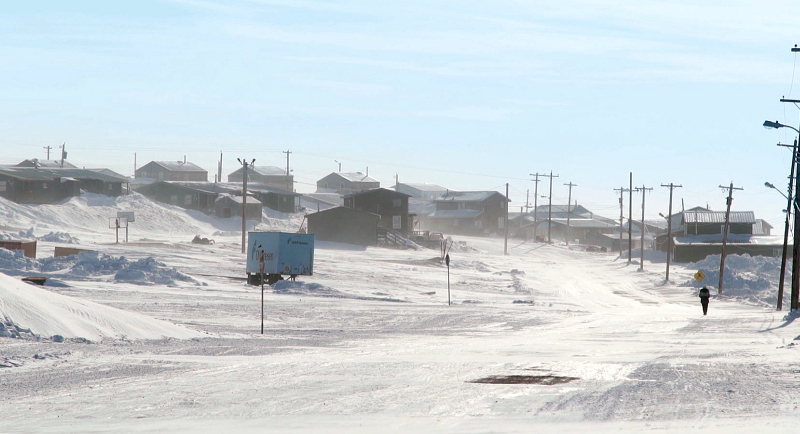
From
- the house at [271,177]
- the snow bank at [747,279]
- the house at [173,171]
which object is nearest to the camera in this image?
the snow bank at [747,279]

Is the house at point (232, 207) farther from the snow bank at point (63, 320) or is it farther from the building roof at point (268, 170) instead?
the snow bank at point (63, 320)

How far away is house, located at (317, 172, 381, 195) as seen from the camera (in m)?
146

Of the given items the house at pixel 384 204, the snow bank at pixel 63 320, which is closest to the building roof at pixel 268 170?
the house at pixel 384 204

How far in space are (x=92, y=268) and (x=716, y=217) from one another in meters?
72.2

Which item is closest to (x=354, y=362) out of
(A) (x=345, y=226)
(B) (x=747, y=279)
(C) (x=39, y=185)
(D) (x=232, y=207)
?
(B) (x=747, y=279)

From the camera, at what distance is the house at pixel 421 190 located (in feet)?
518

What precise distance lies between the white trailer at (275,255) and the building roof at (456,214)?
76129 mm

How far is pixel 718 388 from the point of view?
12.1 metres

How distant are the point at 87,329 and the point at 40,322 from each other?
0.93 meters

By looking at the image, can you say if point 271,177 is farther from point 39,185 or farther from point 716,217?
point 716,217

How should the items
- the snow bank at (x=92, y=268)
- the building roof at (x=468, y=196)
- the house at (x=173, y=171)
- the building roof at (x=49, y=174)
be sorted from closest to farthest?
the snow bank at (x=92, y=268), the building roof at (x=49, y=174), the building roof at (x=468, y=196), the house at (x=173, y=171)

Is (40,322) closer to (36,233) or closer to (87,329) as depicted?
(87,329)

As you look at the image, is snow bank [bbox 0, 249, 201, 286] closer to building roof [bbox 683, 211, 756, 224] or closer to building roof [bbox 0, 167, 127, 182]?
building roof [bbox 0, 167, 127, 182]

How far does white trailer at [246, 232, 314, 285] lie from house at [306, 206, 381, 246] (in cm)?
3785
